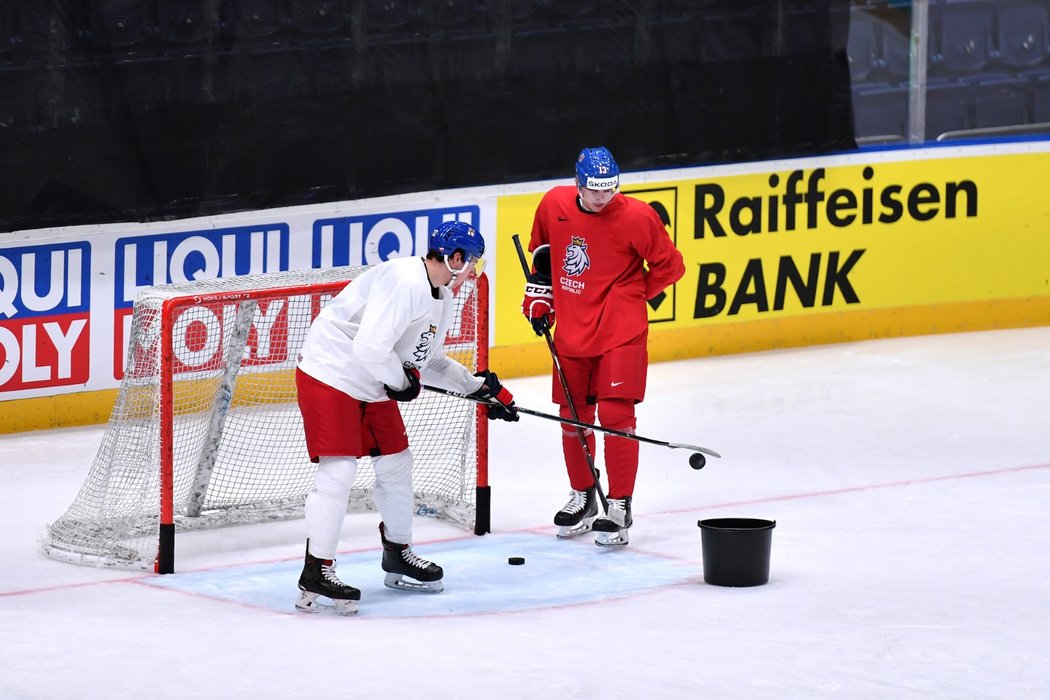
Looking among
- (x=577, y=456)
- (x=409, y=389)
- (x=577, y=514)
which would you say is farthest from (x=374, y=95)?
(x=409, y=389)

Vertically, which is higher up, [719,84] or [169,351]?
[719,84]

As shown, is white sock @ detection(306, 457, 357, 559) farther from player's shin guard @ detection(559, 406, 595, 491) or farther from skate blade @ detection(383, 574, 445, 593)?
player's shin guard @ detection(559, 406, 595, 491)

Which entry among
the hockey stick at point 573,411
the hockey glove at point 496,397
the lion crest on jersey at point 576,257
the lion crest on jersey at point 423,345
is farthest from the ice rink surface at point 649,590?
the lion crest on jersey at point 576,257

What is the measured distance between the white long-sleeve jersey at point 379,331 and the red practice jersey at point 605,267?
2.97 feet

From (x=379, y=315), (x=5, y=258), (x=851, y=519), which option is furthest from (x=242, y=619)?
(x=5, y=258)

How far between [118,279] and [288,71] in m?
1.23

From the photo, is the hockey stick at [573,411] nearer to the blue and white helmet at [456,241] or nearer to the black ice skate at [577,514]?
the black ice skate at [577,514]

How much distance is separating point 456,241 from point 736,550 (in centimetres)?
132

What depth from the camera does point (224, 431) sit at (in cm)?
716

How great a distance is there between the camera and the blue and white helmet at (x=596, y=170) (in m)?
6.76

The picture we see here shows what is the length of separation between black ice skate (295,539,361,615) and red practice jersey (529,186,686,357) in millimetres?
1446

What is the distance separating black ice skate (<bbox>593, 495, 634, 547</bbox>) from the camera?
688 cm

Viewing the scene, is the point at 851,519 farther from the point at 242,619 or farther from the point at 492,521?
the point at 242,619

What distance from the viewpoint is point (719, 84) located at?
33.6ft
